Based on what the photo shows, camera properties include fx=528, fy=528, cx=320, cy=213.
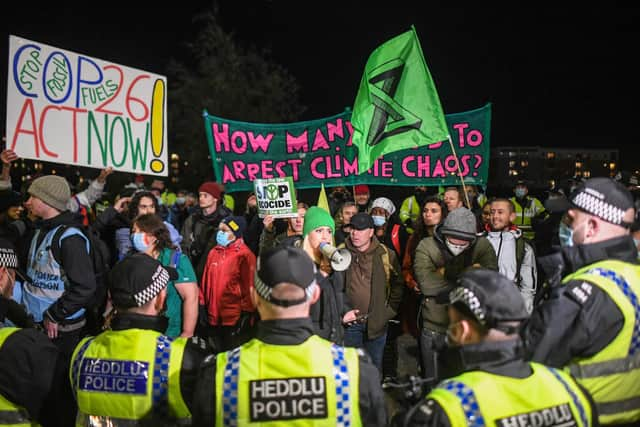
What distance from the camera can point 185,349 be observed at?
2549mm

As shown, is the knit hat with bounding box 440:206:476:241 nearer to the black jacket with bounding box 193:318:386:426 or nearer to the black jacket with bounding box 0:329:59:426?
the black jacket with bounding box 193:318:386:426

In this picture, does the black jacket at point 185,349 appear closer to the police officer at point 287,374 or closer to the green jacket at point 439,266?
the police officer at point 287,374

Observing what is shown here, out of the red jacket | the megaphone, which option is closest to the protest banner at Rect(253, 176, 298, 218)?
the red jacket

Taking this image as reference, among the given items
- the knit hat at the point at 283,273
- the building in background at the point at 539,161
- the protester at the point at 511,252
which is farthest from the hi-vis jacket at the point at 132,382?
the building in background at the point at 539,161

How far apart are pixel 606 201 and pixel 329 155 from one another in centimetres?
526

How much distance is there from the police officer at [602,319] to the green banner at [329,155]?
4.65 m

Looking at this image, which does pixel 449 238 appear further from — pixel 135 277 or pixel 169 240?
pixel 135 277

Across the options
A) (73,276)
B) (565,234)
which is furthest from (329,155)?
(565,234)

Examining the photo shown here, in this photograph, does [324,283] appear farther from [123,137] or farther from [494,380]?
[123,137]

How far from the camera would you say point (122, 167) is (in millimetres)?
6270

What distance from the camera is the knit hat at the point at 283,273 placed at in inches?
88.9

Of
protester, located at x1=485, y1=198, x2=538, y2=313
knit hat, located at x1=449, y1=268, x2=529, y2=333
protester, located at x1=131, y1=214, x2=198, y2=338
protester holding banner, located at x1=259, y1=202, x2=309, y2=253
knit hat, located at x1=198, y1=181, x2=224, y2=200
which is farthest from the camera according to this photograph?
knit hat, located at x1=198, y1=181, x2=224, y2=200

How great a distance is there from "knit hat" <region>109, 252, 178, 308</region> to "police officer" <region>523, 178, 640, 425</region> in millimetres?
1811

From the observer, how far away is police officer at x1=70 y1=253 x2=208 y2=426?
8.08ft
